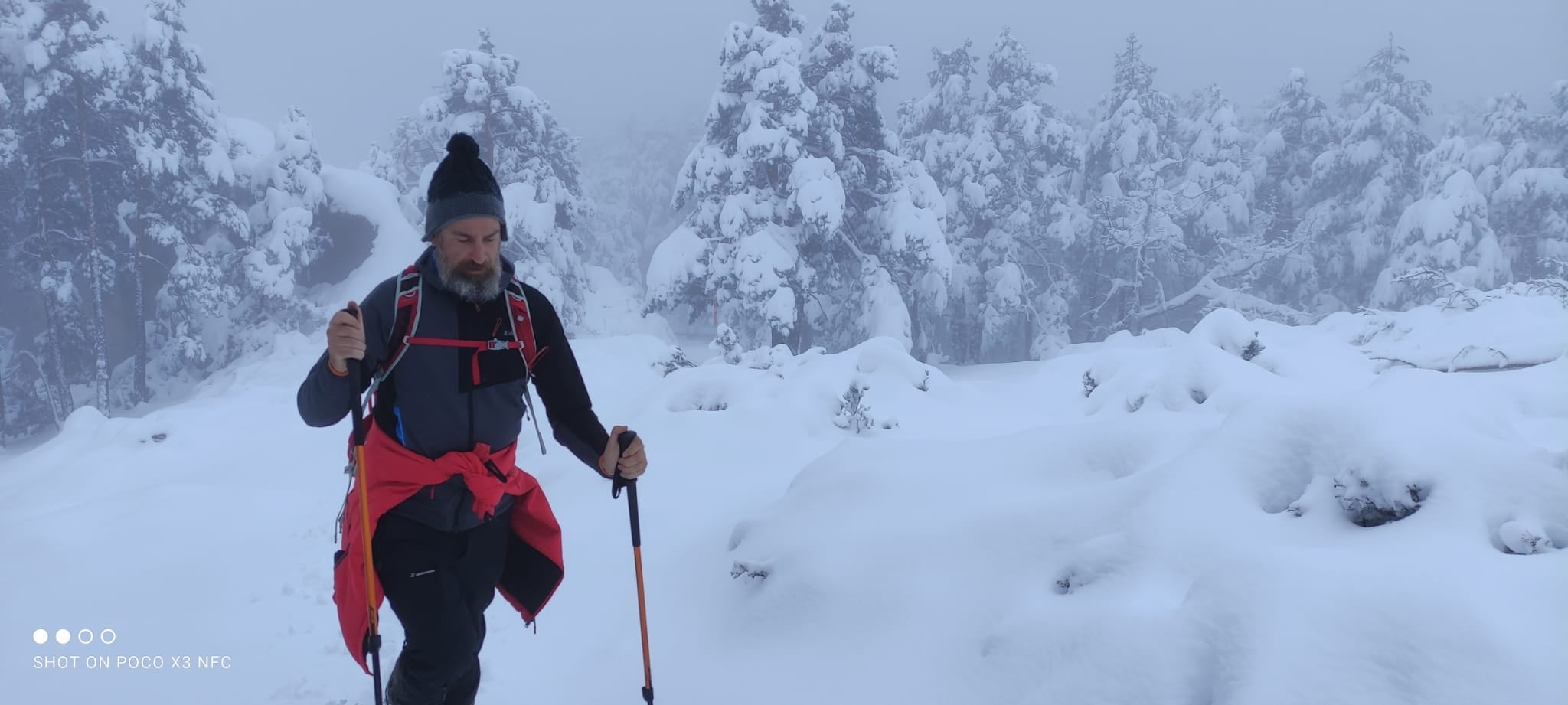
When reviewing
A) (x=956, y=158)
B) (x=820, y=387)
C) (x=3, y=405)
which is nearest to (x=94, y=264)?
(x=3, y=405)

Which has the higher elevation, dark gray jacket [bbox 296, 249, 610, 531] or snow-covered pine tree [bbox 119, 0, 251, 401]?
snow-covered pine tree [bbox 119, 0, 251, 401]

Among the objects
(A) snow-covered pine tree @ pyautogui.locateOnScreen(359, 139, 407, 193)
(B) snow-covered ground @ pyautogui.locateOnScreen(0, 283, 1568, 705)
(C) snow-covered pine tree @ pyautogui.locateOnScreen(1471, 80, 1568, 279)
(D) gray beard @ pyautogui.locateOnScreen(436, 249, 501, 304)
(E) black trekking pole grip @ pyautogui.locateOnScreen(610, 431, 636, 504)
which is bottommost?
(B) snow-covered ground @ pyautogui.locateOnScreen(0, 283, 1568, 705)

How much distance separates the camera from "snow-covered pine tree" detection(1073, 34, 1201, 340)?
30766 mm

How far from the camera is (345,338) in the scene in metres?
2.67

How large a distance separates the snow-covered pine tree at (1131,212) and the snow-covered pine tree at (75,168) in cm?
3365

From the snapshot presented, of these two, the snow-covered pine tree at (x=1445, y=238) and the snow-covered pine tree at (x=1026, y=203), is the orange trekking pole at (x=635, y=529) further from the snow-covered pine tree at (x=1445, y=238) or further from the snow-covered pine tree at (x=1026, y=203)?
the snow-covered pine tree at (x=1445, y=238)

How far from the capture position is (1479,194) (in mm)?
27141

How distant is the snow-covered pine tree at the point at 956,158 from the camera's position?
95.6ft

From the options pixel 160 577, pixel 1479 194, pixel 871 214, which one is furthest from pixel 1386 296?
pixel 160 577

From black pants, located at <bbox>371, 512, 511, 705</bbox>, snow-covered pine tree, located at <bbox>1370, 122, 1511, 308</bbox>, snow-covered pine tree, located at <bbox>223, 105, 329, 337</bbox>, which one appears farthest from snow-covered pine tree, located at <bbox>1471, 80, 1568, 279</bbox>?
snow-covered pine tree, located at <bbox>223, 105, 329, 337</bbox>

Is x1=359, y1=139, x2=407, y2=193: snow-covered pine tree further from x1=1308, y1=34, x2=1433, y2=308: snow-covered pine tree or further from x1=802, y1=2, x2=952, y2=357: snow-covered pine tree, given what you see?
x1=1308, y1=34, x2=1433, y2=308: snow-covered pine tree

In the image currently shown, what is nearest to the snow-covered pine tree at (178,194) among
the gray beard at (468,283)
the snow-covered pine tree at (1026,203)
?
the gray beard at (468,283)

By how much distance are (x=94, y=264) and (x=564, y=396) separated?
26.7 m

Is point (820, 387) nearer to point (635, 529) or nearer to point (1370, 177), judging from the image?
point (635, 529)
